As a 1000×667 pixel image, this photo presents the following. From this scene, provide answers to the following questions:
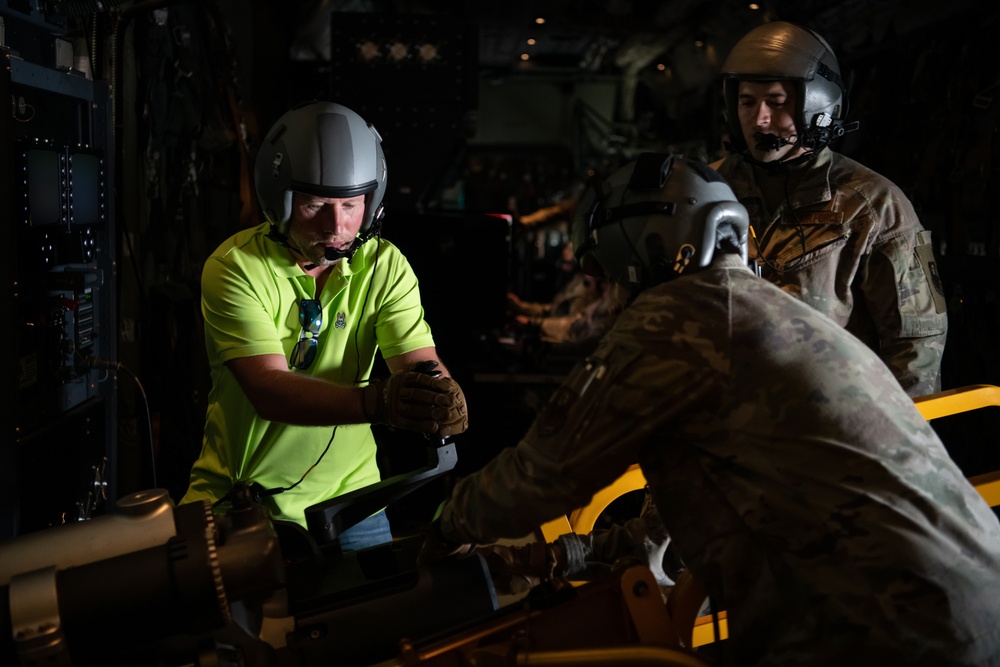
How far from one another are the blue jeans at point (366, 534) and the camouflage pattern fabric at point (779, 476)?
74cm

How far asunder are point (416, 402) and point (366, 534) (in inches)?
17.9

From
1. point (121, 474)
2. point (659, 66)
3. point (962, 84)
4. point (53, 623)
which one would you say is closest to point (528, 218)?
point (659, 66)

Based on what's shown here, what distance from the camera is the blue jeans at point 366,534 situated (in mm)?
2322

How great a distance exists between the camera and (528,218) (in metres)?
8.34

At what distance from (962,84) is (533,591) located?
343cm

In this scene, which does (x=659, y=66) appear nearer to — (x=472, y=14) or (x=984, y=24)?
(x=472, y=14)

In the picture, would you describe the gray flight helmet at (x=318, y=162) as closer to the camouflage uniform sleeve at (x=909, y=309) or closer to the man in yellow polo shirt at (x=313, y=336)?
the man in yellow polo shirt at (x=313, y=336)

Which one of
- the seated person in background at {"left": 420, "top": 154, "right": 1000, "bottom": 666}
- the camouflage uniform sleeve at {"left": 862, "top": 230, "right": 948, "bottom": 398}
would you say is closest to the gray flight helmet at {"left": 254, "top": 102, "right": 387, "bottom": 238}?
the seated person in background at {"left": 420, "top": 154, "right": 1000, "bottom": 666}

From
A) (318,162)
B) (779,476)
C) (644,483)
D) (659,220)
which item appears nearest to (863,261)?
(644,483)

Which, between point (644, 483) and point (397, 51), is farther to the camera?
point (397, 51)

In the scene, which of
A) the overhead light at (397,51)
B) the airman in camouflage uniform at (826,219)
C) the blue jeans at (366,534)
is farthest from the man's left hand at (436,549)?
the overhead light at (397,51)

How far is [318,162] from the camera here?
7.74 feet

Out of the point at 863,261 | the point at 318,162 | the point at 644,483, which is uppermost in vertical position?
the point at 318,162

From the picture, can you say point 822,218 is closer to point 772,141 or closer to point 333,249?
point 772,141
